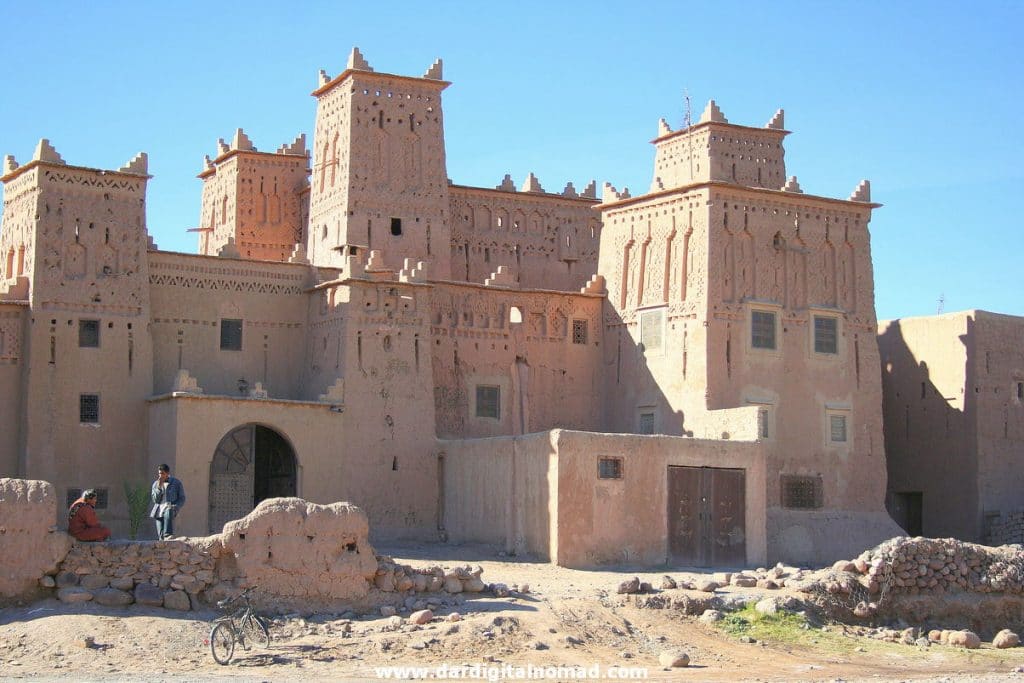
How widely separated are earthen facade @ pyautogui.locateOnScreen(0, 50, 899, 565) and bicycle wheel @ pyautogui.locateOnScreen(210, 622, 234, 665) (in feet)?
34.2

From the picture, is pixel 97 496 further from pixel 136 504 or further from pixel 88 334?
pixel 88 334

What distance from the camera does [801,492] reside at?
37781 millimetres

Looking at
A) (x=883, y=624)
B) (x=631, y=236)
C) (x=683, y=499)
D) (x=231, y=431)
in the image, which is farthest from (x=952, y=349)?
(x=231, y=431)

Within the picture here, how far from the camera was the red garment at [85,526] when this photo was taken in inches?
927

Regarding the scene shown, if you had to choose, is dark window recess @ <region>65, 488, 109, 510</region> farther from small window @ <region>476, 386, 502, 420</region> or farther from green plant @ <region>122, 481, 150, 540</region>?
small window @ <region>476, 386, 502, 420</region>

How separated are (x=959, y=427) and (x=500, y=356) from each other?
1189cm

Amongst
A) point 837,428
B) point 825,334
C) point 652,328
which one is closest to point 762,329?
point 825,334

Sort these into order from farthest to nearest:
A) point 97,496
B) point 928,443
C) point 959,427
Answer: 1. point 928,443
2. point 959,427
3. point 97,496

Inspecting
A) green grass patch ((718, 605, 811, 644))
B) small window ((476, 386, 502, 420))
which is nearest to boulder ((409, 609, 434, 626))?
green grass patch ((718, 605, 811, 644))

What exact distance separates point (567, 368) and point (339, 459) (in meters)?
7.38

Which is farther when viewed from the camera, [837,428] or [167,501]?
[837,428]

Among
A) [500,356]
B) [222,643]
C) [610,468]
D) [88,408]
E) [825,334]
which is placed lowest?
[222,643]

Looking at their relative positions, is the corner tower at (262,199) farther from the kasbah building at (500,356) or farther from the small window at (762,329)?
the small window at (762,329)

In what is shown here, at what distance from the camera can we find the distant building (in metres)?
40.3
